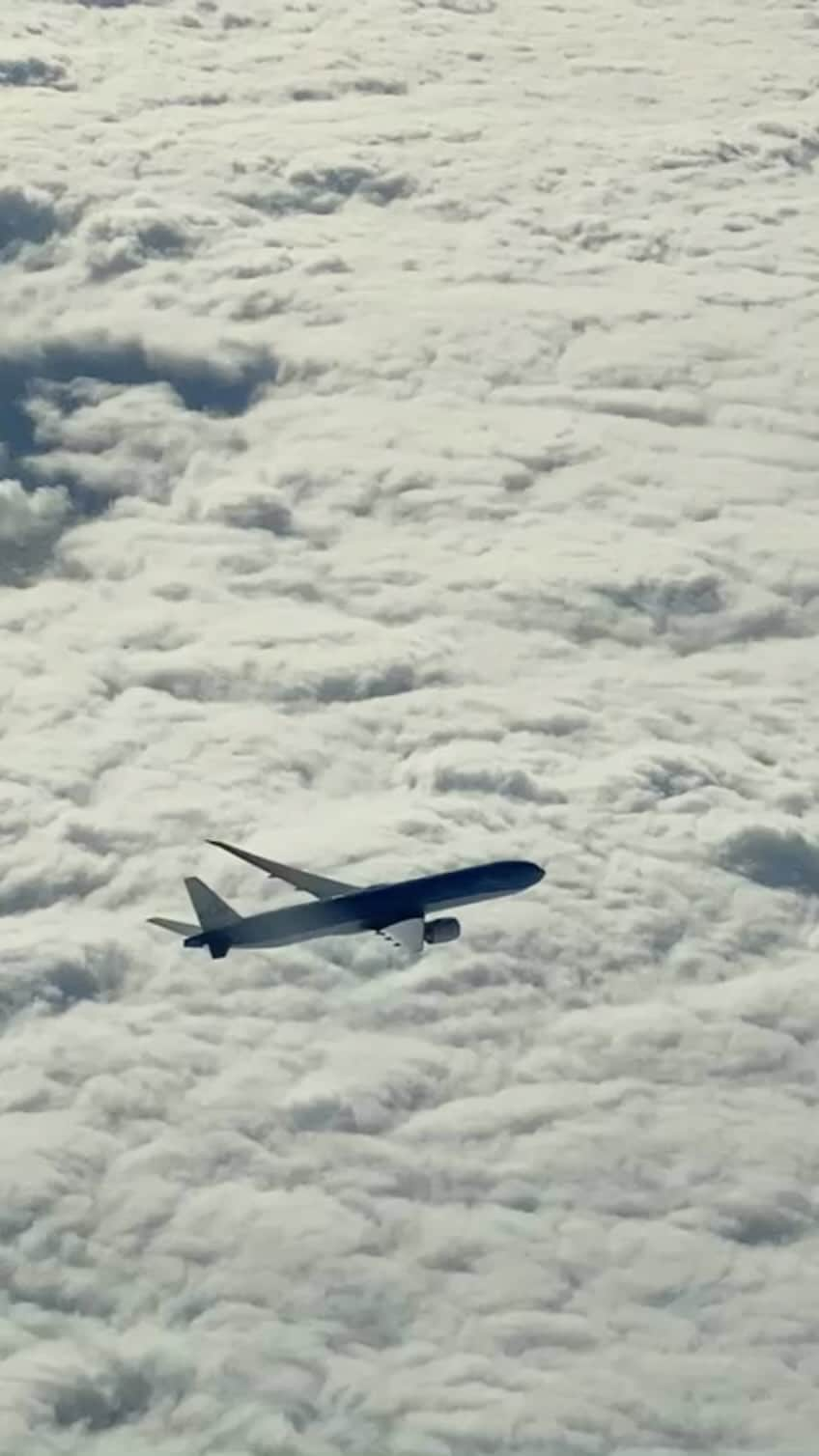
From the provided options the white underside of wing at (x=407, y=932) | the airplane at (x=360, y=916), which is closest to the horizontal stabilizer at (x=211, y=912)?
the airplane at (x=360, y=916)

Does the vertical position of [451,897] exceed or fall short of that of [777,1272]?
it exceeds it

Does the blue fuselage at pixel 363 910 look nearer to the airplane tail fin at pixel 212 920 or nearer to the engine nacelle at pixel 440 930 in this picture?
the airplane tail fin at pixel 212 920

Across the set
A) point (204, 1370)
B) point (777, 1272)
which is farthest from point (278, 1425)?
point (777, 1272)

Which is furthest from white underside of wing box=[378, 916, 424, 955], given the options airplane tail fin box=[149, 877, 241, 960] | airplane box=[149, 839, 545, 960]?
airplane tail fin box=[149, 877, 241, 960]

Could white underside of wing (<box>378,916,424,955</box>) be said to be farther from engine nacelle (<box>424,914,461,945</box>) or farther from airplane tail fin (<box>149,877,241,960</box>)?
airplane tail fin (<box>149,877,241,960</box>)

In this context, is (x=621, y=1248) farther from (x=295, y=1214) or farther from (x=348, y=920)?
(x=348, y=920)

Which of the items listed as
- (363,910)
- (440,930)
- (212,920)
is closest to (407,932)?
(440,930)
